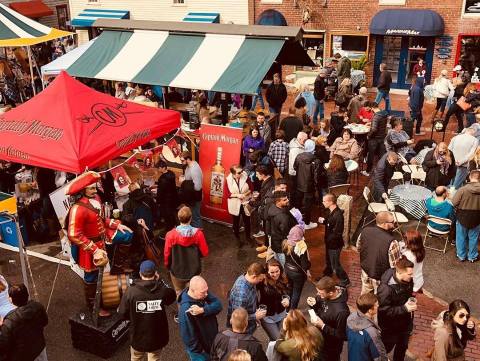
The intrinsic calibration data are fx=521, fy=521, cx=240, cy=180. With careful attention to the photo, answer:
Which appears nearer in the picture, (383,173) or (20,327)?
(20,327)

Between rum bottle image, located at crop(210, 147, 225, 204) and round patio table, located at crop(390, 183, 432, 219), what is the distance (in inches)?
136

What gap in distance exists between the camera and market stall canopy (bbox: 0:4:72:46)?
1672 cm

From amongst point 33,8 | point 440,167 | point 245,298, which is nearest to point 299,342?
point 245,298

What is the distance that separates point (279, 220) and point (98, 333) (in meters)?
3.00

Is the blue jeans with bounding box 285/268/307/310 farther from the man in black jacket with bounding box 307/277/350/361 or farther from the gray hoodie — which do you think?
the gray hoodie

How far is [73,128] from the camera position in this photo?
8.28 metres

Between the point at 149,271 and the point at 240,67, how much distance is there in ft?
24.5

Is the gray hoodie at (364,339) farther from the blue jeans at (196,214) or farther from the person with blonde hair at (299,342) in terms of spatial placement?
the blue jeans at (196,214)

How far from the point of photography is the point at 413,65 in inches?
831

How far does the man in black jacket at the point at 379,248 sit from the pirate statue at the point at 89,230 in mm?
3537

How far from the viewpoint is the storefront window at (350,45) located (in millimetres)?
21594

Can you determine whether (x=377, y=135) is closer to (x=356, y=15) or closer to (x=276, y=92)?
(x=276, y=92)

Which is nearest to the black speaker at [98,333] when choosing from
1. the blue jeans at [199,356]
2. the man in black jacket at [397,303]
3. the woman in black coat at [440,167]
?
the blue jeans at [199,356]

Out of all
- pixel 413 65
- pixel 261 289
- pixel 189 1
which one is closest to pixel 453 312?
pixel 261 289
